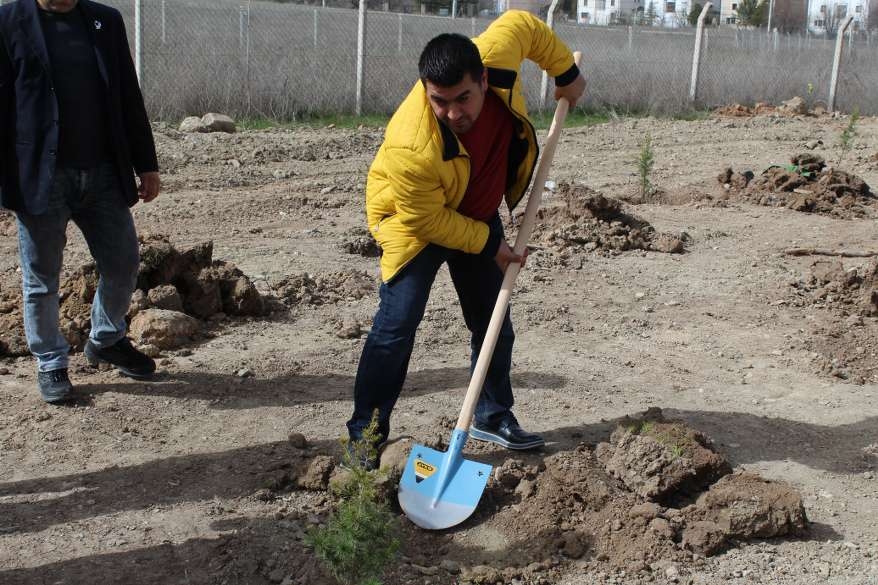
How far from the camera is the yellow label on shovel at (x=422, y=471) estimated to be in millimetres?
3750

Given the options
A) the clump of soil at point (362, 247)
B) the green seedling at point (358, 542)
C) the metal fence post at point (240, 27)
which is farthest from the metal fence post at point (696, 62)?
the green seedling at point (358, 542)

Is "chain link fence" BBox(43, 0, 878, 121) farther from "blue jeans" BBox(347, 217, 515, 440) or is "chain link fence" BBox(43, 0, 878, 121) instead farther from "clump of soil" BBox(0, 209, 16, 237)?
"blue jeans" BBox(347, 217, 515, 440)

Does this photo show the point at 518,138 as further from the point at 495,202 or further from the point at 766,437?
the point at 766,437

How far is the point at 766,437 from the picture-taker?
4.47m

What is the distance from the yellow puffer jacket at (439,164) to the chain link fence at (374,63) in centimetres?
976

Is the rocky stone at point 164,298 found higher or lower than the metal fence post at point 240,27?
lower

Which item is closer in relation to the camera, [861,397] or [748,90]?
[861,397]

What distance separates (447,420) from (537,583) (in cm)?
119

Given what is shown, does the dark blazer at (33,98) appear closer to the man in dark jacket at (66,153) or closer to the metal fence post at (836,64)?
the man in dark jacket at (66,153)

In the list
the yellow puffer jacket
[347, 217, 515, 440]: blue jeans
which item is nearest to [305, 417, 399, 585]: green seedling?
[347, 217, 515, 440]: blue jeans

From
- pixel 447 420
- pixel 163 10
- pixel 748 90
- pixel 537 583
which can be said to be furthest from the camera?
pixel 748 90

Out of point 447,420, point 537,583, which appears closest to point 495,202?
point 447,420

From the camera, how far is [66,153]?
169 inches

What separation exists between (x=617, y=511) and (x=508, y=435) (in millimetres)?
666
